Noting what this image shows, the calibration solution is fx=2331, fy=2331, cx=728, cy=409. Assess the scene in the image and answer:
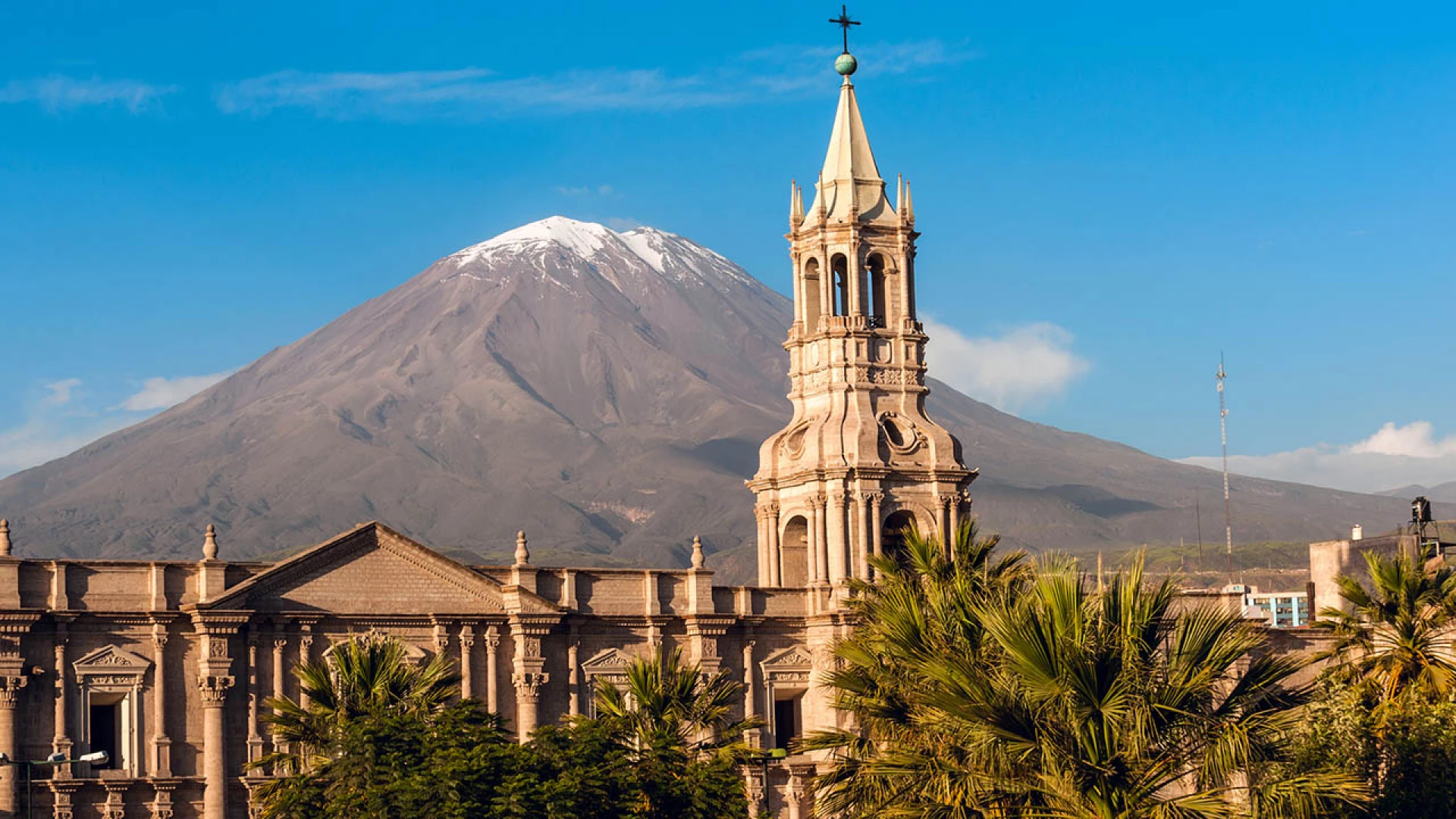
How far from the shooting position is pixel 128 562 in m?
68.2

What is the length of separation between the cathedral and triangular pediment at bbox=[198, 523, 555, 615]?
2.8 inches

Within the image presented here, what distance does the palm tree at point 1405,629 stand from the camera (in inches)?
2275

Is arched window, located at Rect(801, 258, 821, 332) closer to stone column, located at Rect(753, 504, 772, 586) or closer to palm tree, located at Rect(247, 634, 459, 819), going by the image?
stone column, located at Rect(753, 504, 772, 586)

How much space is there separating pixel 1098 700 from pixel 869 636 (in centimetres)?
1640

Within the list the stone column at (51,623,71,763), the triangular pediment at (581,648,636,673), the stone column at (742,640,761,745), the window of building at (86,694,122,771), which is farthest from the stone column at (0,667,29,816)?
the stone column at (742,640,761,745)

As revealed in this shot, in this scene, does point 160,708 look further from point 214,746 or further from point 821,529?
point 821,529

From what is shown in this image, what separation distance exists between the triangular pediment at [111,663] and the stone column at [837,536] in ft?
74.9

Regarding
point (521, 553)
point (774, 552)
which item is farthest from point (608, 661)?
point (774, 552)

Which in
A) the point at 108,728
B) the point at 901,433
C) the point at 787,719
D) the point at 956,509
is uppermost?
the point at 901,433

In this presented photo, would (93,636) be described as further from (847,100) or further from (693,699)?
(847,100)

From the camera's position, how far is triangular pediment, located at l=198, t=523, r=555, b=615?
2731 inches

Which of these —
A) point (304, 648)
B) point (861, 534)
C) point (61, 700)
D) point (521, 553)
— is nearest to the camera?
point (61, 700)

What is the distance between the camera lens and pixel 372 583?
7131 cm

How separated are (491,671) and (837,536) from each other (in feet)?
41.6
